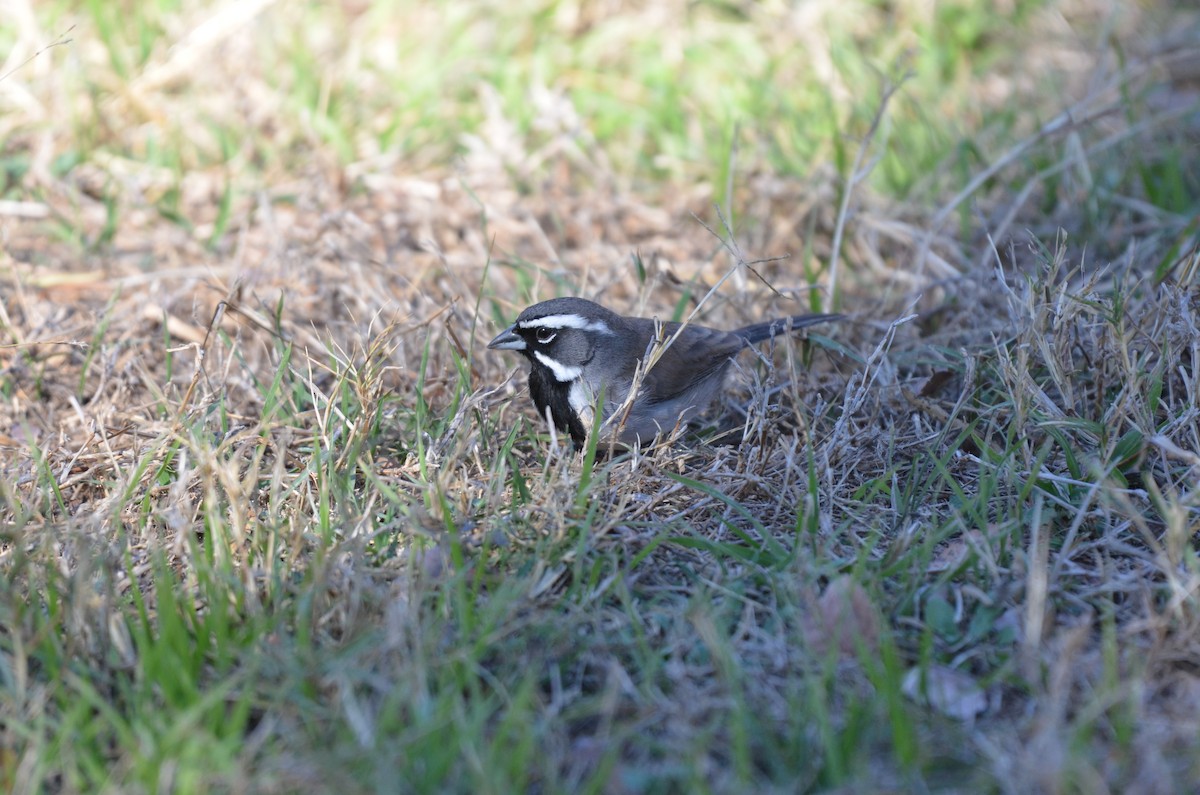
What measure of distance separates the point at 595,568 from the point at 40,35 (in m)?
6.13

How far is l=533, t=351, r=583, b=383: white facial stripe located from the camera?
5.05 meters

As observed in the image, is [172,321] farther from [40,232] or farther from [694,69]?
[694,69]

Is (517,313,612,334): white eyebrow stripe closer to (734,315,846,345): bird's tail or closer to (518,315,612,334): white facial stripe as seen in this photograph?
(518,315,612,334): white facial stripe

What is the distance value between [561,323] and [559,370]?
208mm

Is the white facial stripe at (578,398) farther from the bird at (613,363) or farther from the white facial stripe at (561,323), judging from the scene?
the white facial stripe at (561,323)

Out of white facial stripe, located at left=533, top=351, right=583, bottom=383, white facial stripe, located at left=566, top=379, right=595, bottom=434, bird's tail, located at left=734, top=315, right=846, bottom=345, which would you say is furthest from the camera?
bird's tail, located at left=734, top=315, right=846, bottom=345

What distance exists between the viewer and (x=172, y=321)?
5.95 metres

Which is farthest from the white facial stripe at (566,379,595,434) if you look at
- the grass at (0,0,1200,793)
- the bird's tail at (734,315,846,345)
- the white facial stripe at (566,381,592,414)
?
the bird's tail at (734,315,846,345)

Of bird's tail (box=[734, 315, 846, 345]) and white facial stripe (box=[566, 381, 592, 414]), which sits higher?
white facial stripe (box=[566, 381, 592, 414])

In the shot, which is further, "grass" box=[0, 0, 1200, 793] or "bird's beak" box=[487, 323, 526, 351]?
"bird's beak" box=[487, 323, 526, 351]

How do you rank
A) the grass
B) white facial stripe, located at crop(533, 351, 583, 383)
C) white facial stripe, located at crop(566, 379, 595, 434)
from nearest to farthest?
1. the grass
2. white facial stripe, located at crop(566, 379, 595, 434)
3. white facial stripe, located at crop(533, 351, 583, 383)

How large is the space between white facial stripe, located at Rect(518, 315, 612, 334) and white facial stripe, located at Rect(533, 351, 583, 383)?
0.42ft

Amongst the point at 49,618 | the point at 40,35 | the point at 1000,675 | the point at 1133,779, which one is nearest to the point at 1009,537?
the point at 1000,675

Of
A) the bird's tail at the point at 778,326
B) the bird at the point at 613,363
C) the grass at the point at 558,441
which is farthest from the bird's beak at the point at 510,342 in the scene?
the bird's tail at the point at 778,326
